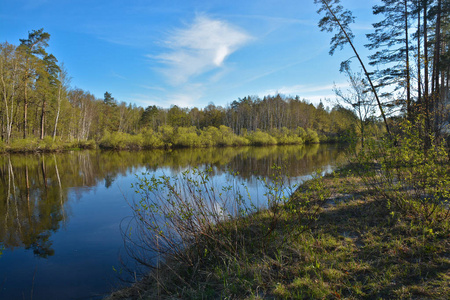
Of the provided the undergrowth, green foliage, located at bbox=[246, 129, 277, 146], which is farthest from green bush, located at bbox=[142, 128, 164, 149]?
the undergrowth

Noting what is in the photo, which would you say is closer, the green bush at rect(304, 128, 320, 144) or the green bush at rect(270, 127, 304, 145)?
the green bush at rect(270, 127, 304, 145)

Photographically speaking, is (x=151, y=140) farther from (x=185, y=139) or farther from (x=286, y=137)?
(x=286, y=137)

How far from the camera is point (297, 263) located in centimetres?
387

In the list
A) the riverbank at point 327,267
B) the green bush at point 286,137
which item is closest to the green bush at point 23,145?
the riverbank at point 327,267

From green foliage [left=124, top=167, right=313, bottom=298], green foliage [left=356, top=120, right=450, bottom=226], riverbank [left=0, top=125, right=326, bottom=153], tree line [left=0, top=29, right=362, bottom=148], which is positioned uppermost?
tree line [left=0, top=29, right=362, bottom=148]

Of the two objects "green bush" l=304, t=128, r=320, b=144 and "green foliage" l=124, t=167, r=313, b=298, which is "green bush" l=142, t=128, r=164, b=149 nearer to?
"green bush" l=304, t=128, r=320, b=144

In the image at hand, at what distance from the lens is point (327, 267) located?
3.68 metres

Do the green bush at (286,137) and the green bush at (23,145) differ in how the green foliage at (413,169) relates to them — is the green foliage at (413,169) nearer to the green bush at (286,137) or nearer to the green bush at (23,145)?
the green bush at (23,145)

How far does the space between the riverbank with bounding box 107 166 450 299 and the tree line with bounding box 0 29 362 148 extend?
216 cm

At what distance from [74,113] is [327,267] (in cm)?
4547

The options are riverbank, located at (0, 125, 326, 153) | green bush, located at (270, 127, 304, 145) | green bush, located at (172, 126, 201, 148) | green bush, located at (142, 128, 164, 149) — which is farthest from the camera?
green bush, located at (270, 127, 304, 145)

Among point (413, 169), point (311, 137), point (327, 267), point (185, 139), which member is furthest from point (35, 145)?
point (311, 137)

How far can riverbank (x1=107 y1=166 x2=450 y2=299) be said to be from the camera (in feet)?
10.3

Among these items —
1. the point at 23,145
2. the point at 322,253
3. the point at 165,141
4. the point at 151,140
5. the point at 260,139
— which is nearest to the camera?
the point at 322,253
